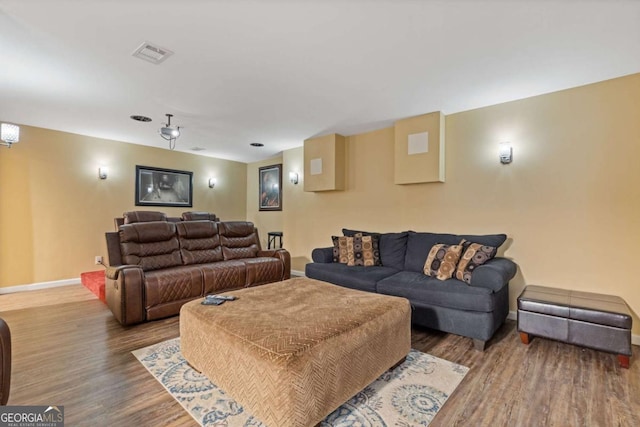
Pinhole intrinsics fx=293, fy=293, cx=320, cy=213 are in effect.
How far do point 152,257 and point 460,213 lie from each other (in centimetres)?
392

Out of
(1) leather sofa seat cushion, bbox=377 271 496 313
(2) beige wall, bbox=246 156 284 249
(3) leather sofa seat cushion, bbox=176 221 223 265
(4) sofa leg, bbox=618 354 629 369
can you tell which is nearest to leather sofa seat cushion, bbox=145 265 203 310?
(3) leather sofa seat cushion, bbox=176 221 223 265

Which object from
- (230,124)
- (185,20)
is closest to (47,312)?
(230,124)

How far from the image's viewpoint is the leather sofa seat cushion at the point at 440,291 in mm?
2537

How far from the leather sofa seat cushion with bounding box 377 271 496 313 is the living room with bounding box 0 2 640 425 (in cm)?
40

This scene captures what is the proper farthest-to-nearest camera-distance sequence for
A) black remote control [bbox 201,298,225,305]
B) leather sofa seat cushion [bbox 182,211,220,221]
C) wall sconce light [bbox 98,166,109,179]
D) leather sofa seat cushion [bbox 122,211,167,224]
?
leather sofa seat cushion [bbox 182,211,220,221] < wall sconce light [bbox 98,166,109,179] < leather sofa seat cushion [bbox 122,211,167,224] < black remote control [bbox 201,298,225,305]

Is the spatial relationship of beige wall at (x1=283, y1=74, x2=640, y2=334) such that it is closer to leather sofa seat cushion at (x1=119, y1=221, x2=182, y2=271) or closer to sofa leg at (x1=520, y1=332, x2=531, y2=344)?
sofa leg at (x1=520, y1=332, x2=531, y2=344)

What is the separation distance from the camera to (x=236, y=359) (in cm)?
164

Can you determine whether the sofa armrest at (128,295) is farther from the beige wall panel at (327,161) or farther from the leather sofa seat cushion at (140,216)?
the beige wall panel at (327,161)

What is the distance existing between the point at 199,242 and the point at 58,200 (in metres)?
2.65

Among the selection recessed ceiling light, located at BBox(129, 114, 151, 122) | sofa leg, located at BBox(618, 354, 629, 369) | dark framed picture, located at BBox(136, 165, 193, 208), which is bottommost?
sofa leg, located at BBox(618, 354, 629, 369)

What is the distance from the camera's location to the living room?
2.78 metres

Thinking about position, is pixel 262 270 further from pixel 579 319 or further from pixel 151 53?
pixel 579 319

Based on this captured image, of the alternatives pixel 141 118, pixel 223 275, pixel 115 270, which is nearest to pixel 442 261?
pixel 223 275

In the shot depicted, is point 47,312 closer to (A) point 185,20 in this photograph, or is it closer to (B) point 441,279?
(A) point 185,20
